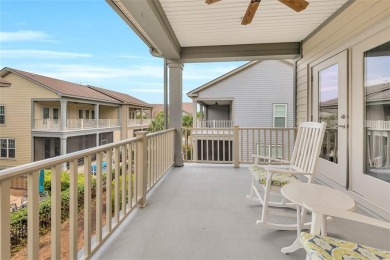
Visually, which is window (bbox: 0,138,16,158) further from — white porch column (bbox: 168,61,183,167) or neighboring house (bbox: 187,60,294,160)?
neighboring house (bbox: 187,60,294,160)

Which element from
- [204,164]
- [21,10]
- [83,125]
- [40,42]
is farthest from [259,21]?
[40,42]

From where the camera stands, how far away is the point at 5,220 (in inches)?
33.3

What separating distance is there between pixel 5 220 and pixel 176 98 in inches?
146

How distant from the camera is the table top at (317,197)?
4.27 ft

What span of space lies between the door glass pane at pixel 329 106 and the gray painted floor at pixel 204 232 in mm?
1409

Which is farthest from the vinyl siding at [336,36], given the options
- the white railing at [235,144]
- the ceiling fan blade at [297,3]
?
the ceiling fan blade at [297,3]

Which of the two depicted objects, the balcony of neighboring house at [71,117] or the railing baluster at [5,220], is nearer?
the railing baluster at [5,220]

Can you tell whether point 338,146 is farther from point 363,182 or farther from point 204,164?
point 204,164

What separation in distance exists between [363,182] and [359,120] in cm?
71

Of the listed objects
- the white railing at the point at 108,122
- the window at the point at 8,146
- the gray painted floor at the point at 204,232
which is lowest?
the gray painted floor at the point at 204,232

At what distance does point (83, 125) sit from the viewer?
5.06 meters

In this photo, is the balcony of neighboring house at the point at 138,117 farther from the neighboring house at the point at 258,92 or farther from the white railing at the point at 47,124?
the white railing at the point at 47,124

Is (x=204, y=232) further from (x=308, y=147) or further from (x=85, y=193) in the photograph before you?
(x=308, y=147)

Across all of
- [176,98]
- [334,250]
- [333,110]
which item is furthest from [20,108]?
[333,110]
